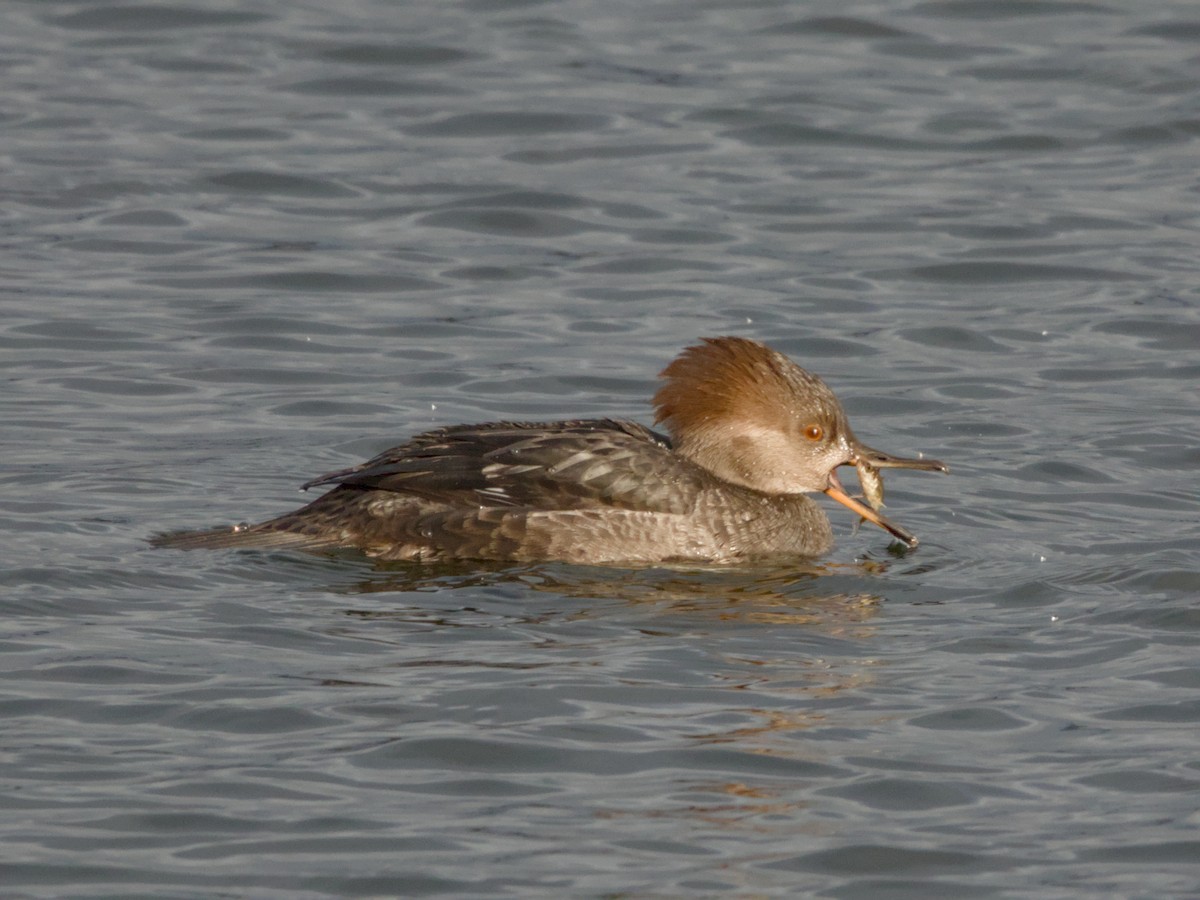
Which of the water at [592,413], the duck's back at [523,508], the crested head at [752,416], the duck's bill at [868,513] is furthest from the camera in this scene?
the crested head at [752,416]

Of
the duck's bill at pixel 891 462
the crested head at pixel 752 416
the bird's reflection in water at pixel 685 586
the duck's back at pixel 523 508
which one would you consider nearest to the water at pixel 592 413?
the bird's reflection in water at pixel 685 586

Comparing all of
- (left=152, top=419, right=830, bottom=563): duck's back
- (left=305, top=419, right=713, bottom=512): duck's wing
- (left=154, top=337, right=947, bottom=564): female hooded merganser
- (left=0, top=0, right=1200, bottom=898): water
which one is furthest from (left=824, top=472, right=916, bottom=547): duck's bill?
(left=305, top=419, right=713, bottom=512): duck's wing

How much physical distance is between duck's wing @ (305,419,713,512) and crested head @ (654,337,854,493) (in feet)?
1.06

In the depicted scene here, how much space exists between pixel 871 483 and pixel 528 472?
5.73 feet

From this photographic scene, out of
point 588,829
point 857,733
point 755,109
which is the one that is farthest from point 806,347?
point 588,829

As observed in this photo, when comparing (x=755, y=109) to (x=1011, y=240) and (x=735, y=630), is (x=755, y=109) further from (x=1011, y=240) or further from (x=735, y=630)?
(x=735, y=630)

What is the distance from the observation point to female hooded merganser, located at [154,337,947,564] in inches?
407

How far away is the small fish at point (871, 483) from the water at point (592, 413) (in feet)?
0.90

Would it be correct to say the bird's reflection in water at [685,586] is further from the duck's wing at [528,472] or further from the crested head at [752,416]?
the crested head at [752,416]

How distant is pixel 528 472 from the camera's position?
34.3 feet

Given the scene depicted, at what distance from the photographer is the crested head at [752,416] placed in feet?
35.6

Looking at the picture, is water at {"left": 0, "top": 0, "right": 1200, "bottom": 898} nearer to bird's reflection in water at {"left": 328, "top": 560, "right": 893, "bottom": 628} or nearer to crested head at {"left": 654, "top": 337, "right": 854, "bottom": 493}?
bird's reflection in water at {"left": 328, "top": 560, "right": 893, "bottom": 628}

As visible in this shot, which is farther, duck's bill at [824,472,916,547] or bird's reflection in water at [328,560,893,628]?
duck's bill at [824,472,916,547]

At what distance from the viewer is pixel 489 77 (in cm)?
2025
